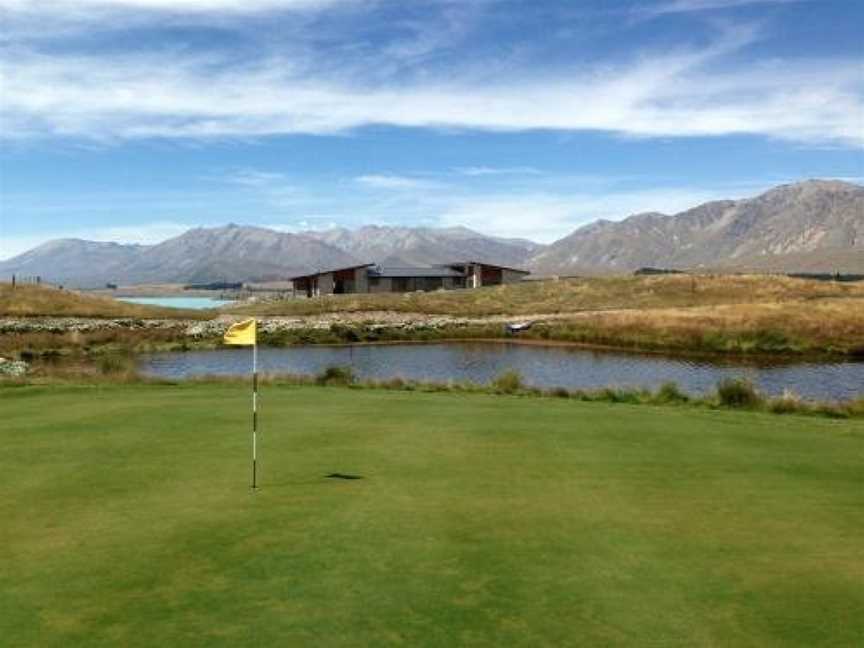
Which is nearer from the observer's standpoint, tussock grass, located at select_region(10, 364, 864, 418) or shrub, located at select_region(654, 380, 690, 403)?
tussock grass, located at select_region(10, 364, 864, 418)

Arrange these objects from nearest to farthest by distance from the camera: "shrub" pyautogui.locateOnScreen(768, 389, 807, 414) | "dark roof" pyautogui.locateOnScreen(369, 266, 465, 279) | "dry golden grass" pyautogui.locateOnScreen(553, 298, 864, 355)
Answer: "shrub" pyautogui.locateOnScreen(768, 389, 807, 414) → "dry golden grass" pyautogui.locateOnScreen(553, 298, 864, 355) → "dark roof" pyautogui.locateOnScreen(369, 266, 465, 279)

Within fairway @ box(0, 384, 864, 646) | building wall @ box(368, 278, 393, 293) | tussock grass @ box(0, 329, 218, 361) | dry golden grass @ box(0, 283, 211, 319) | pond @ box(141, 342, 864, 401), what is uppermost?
building wall @ box(368, 278, 393, 293)

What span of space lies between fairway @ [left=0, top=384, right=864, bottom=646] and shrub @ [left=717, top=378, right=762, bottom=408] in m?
7.33

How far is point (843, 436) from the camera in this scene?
18938 millimetres

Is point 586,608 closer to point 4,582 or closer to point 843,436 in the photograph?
point 4,582

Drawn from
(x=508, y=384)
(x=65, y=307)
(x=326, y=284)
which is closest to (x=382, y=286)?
(x=326, y=284)

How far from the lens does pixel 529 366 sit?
61719 millimetres

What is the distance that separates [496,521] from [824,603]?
4.11m

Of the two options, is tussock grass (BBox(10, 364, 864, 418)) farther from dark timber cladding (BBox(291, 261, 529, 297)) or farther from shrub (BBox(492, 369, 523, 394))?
dark timber cladding (BBox(291, 261, 529, 297))

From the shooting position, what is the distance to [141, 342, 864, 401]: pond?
5122 centimetres

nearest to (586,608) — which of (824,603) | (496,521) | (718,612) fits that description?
(718,612)

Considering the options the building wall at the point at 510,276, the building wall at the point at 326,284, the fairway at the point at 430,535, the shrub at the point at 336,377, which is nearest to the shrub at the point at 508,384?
the shrub at the point at 336,377

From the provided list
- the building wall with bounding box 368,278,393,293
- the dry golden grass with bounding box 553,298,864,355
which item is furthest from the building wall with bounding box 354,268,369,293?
the dry golden grass with bounding box 553,298,864,355

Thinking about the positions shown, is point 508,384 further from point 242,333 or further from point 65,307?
point 65,307
